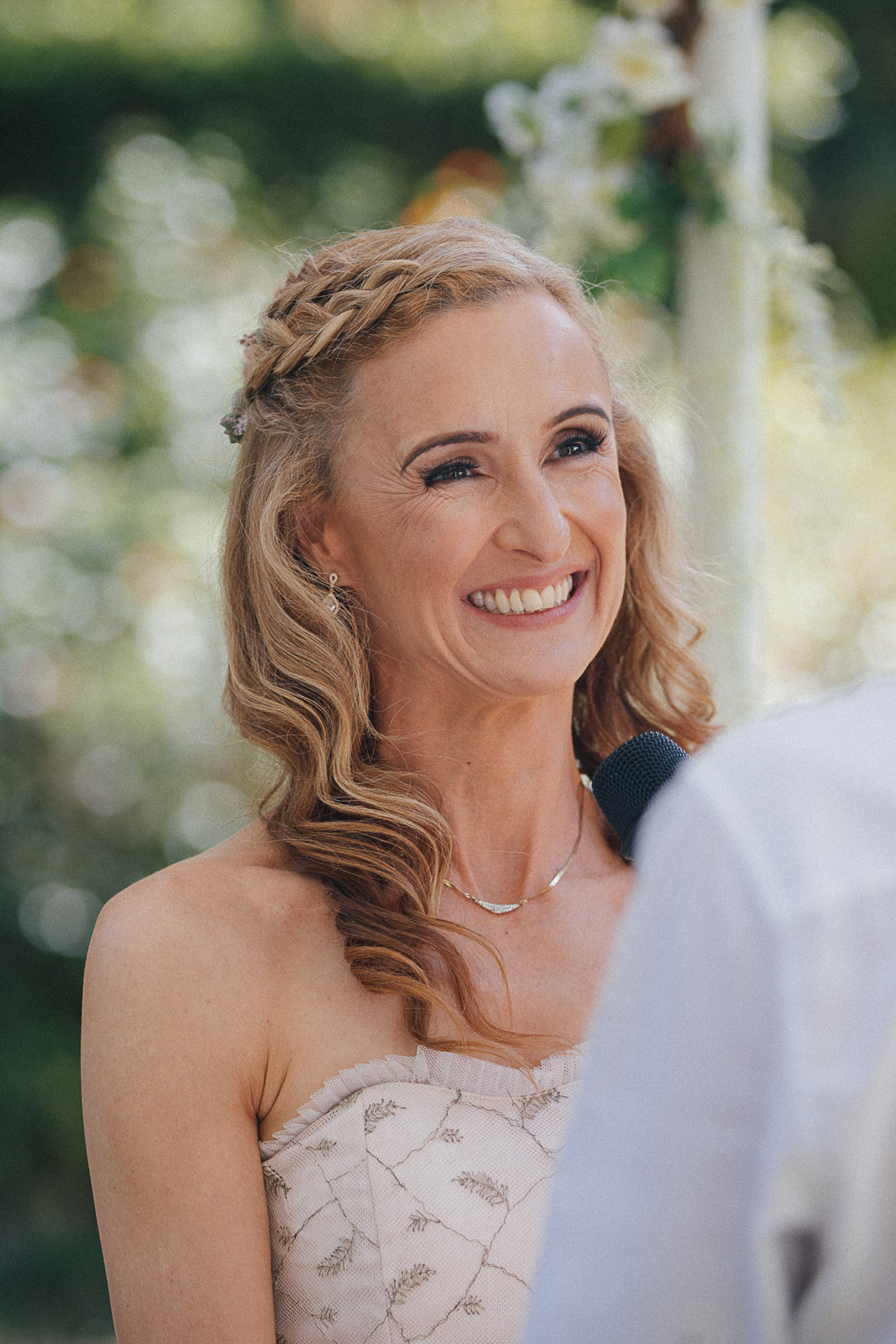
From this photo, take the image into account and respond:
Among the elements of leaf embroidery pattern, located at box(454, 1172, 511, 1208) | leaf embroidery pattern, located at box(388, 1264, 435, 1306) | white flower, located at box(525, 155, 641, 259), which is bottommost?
leaf embroidery pattern, located at box(388, 1264, 435, 1306)

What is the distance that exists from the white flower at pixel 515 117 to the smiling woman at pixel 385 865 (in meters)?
0.68

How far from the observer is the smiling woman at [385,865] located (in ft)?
5.21

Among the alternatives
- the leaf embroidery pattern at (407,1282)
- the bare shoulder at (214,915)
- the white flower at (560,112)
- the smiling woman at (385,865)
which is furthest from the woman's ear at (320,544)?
the white flower at (560,112)

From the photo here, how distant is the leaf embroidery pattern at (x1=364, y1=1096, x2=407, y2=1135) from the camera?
1652 mm

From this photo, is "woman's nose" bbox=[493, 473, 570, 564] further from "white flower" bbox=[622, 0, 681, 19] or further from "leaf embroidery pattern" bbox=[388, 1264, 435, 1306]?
"white flower" bbox=[622, 0, 681, 19]

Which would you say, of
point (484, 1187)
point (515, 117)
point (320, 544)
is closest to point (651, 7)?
point (515, 117)

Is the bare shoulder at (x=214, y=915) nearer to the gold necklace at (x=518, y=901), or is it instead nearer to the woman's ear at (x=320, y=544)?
the gold necklace at (x=518, y=901)

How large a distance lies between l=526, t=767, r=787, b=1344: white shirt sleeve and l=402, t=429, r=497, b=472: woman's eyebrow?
1.26 m

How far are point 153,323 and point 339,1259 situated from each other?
392 cm

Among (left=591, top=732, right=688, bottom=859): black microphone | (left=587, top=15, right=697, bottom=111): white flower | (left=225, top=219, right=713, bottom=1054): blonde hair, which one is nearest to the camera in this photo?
(left=591, top=732, right=688, bottom=859): black microphone

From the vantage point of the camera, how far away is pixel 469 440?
1.81 meters

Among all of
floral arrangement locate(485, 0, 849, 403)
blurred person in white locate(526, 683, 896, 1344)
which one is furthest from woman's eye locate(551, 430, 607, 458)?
blurred person in white locate(526, 683, 896, 1344)

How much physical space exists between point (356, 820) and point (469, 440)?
570 millimetres

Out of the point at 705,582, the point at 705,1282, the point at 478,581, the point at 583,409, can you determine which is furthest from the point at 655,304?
the point at 705,1282
